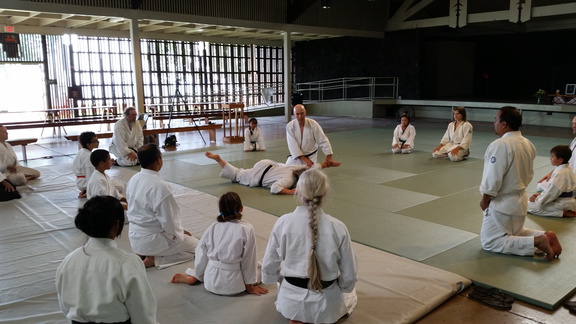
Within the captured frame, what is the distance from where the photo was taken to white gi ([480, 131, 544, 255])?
11.9 ft

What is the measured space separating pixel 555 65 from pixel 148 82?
16487mm

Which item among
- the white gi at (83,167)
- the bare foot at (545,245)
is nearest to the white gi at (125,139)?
the white gi at (83,167)

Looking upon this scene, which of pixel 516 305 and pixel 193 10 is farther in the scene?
pixel 193 10

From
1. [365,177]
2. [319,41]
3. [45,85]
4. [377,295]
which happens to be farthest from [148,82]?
[377,295]

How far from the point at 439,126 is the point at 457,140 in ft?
21.5

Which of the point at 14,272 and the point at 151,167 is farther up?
the point at 151,167

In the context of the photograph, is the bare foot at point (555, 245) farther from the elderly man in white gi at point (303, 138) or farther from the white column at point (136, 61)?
the white column at point (136, 61)

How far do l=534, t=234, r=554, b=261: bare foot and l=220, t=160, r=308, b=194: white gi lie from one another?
303cm

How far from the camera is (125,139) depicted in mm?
7902

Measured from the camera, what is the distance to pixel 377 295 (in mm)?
3049

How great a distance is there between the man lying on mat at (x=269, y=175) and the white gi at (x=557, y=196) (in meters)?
2.72

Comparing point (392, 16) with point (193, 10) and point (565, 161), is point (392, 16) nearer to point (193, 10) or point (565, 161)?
point (193, 10)

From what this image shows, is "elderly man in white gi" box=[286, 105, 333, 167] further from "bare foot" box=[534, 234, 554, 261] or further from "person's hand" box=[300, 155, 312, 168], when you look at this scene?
"bare foot" box=[534, 234, 554, 261]

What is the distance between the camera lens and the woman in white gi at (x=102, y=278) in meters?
1.81
